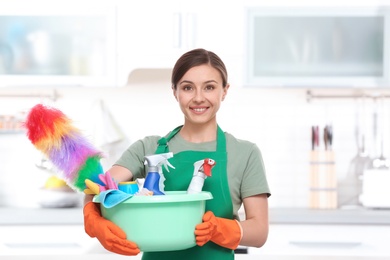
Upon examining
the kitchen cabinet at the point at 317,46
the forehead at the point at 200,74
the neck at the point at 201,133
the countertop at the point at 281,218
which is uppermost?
the kitchen cabinet at the point at 317,46

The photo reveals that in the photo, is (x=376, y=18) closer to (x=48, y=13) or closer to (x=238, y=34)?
(x=238, y=34)

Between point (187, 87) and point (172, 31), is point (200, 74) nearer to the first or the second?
point (187, 87)

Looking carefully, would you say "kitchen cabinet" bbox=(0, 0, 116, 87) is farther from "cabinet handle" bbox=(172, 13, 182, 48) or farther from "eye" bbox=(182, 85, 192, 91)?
"eye" bbox=(182, 85, 192, 91)

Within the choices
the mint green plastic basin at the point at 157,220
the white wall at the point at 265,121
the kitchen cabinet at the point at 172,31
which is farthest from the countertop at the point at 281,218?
the mint green plastic basin at the point at 157,220

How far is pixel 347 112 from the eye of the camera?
3.60 meters

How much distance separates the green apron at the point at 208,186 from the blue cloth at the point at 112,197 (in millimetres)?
276

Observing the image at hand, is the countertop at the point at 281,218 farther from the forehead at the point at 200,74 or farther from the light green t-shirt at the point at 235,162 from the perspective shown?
the forehead at the point at 200,74

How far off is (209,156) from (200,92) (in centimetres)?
16

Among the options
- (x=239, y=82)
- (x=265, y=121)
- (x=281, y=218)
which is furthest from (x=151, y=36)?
(x=281, y=218)

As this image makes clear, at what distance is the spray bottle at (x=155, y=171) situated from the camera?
1.52 m

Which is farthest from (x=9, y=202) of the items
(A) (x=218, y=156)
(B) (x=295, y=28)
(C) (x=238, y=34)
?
(A) (x=218, y=156)

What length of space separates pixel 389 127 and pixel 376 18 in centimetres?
57

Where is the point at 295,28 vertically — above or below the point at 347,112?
above

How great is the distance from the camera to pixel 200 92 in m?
1.61
